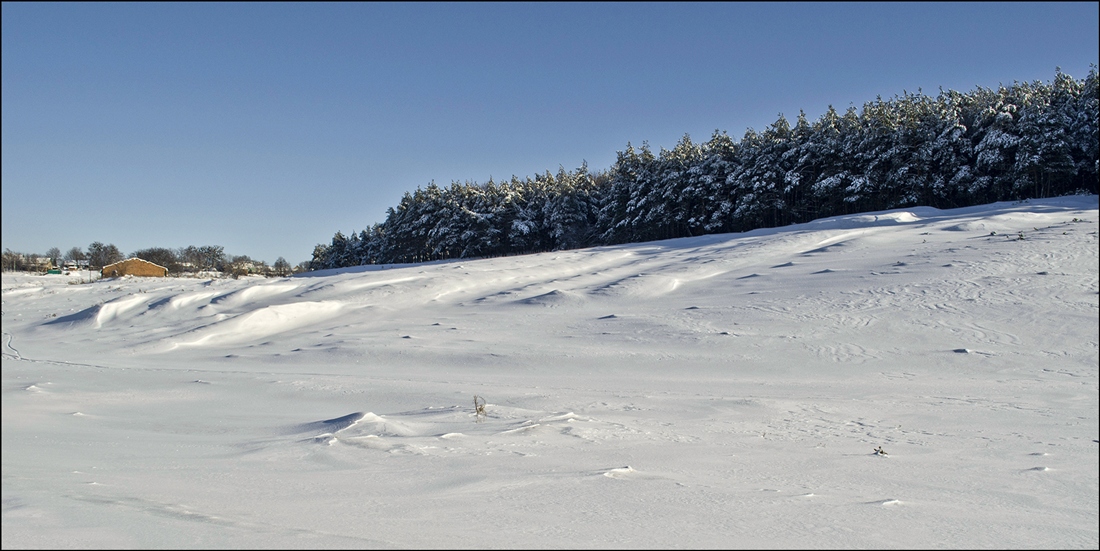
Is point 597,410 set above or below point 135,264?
below

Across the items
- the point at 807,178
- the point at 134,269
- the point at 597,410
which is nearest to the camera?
the point at 597,410

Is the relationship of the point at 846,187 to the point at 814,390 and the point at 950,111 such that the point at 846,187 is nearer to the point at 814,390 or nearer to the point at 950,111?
the point at 950,111

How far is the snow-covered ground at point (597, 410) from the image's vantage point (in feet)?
9.78

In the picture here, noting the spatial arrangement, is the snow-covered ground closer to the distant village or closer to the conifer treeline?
the conifer treeline

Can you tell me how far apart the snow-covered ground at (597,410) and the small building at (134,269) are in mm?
15051

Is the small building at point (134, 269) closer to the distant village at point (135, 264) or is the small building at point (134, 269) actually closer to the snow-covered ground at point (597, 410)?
the distant village at point (135, 264)

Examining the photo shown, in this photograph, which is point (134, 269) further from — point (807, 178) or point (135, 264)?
point (807, 178)

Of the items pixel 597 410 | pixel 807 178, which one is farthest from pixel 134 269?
pixel 807 178

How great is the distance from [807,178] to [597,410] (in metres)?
29.4

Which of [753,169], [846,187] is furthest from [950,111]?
[753,169]

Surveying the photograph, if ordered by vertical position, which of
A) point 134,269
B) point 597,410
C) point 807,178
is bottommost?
point 597,410

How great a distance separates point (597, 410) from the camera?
20.0 feet

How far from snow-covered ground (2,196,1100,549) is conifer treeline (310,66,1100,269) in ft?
42.9

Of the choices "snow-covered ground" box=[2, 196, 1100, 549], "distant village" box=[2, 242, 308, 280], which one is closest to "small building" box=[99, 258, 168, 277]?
"distant village" box=[2, 242, 308, 280]
